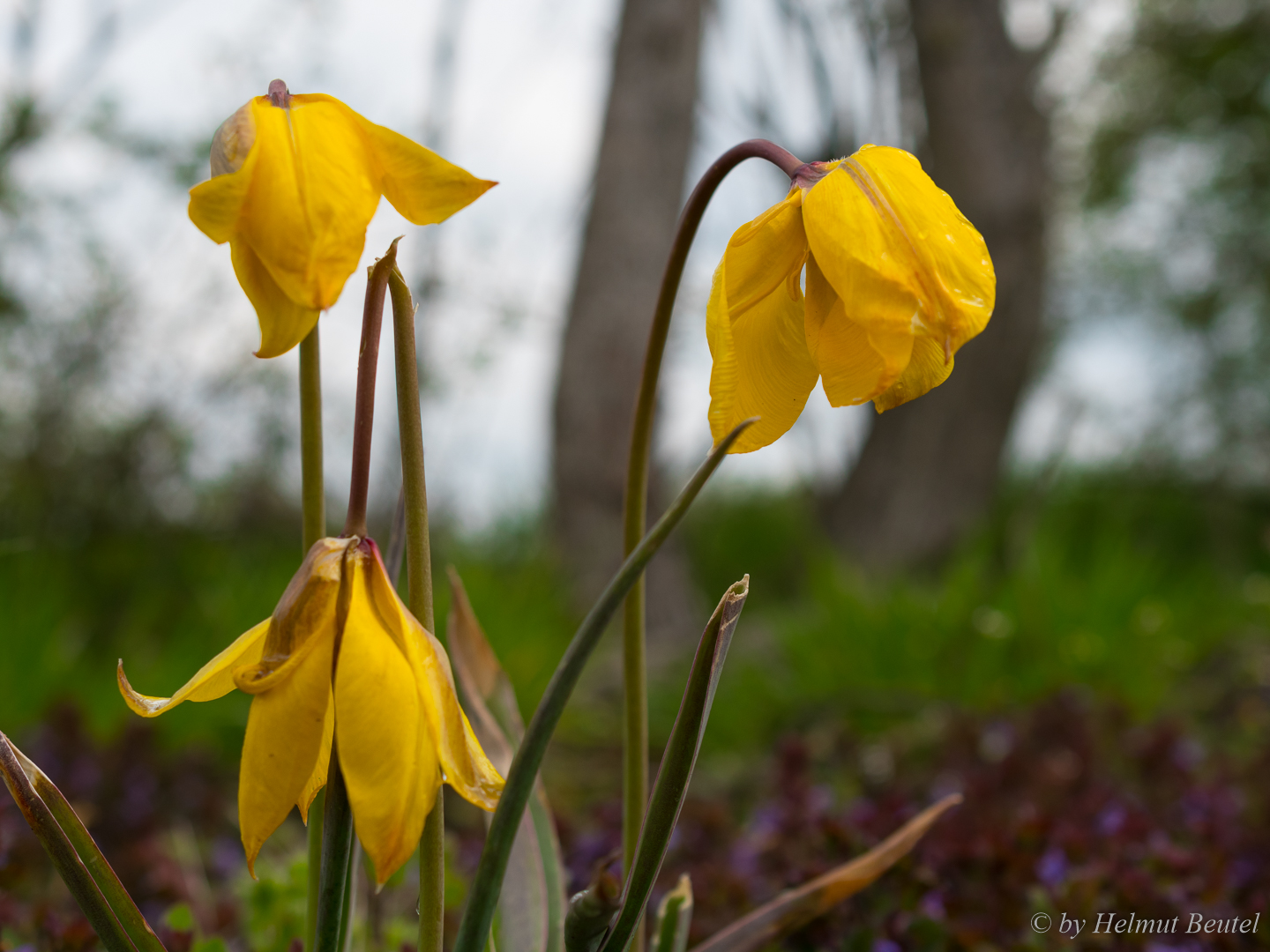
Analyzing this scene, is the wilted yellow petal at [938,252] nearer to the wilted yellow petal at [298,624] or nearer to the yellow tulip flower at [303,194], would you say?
the yellow tulip flower at [303,194]

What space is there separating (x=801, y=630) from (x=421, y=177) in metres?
2.91

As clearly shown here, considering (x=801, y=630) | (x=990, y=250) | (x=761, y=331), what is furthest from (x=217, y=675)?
(x=990, y=250)

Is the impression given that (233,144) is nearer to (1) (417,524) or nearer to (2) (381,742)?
(1) (417,524)

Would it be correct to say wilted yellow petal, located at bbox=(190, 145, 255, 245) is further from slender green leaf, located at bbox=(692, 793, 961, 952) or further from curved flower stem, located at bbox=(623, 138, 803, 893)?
slender green leaf, located at bbox=(692, 793, 961, 952)

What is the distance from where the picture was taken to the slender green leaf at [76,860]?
Result: 0.65 meters

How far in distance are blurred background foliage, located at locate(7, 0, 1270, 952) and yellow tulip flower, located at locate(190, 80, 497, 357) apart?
80cm

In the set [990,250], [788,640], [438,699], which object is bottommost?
[788,640]

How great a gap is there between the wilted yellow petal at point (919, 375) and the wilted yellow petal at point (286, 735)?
0.39 metres

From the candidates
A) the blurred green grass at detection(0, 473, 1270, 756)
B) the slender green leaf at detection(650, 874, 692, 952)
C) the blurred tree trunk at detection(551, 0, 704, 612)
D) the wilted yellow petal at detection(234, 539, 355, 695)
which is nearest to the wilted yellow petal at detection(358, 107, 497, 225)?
the wilted yellow petal at detection(234, 539, 355, 695)

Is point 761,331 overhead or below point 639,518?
overhead

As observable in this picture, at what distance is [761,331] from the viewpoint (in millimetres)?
718

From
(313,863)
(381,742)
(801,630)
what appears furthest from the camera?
(801,630)

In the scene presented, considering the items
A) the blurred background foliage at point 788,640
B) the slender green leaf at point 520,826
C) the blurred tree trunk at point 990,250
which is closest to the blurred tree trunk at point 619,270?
the blurred background foliage at point 788,640

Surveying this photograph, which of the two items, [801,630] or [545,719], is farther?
[801,630]
